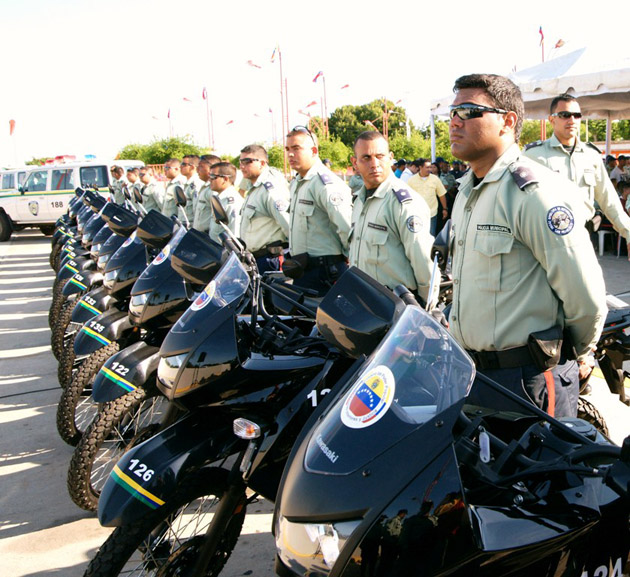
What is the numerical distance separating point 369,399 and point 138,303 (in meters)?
2.22

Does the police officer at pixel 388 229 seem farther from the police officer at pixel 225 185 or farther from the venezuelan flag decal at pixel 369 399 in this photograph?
the police officer at pixel 225 185

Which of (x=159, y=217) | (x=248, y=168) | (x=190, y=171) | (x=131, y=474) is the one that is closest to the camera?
(x=131, y=474)

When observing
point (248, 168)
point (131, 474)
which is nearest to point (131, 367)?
point (131, 474)

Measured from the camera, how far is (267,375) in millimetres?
2303

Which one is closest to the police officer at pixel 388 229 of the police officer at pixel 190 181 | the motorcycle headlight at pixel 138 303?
the motorcycle headlight at pixel 138 303

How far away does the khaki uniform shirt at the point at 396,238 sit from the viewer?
3.64 m

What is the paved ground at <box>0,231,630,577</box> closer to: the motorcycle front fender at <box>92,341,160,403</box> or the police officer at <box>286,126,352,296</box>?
the motorcycle front fender at <box>92,341,160,403</box>

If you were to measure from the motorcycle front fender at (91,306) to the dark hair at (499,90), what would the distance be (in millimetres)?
3124

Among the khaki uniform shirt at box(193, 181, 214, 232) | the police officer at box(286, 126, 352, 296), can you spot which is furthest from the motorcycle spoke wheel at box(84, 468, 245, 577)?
the khaki uniform shirt at box(193, 181, 214, 232)

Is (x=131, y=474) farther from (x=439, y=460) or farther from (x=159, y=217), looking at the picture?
(x=159, y=217)

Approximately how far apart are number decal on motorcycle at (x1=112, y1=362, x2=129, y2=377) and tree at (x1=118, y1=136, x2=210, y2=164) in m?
33.0

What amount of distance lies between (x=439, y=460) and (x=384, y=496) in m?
0.14

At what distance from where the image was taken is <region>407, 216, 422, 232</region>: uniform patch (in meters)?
3.63

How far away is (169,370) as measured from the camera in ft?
7.81
